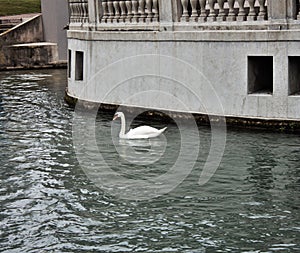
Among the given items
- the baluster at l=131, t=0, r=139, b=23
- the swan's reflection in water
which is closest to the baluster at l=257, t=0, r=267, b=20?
the swan's reflection in water

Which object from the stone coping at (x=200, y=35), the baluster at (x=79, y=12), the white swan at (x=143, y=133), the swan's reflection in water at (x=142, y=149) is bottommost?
the swan's reflection in water at (x=142, y=149)

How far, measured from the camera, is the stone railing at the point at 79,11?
20.0 meters

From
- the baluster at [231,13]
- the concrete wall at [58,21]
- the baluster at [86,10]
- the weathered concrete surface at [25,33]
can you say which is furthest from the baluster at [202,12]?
the weathered concrete surface at [25,33]

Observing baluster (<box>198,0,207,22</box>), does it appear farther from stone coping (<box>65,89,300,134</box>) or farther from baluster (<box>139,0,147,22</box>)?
stone coping (<box>65,89,300,134</box>)

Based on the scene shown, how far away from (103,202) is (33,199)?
100 centimetres

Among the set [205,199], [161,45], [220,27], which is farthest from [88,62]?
[205,199]

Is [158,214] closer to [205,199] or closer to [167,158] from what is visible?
[205,199]

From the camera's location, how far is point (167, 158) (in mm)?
13867

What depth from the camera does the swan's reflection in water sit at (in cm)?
1395

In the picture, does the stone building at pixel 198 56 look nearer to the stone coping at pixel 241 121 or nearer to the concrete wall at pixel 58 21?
the stone coping at pixel 241 121

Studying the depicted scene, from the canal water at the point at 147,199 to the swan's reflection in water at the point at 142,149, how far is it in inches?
0.8

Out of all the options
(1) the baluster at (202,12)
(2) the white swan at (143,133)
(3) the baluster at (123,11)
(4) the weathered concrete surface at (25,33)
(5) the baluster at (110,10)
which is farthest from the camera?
(4) the weathered concrete surface at (25,33)

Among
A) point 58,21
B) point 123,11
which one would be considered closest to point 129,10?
point 123,11

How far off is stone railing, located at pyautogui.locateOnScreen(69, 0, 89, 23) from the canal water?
3.91 meters
